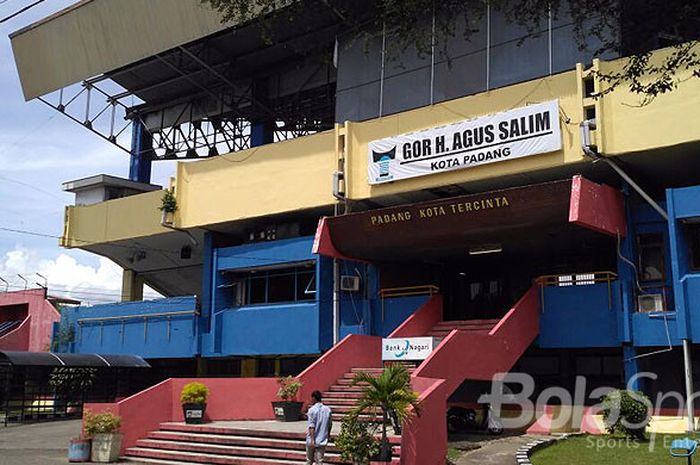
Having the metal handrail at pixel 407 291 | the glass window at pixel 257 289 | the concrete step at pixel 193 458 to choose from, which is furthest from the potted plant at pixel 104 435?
the glass window at pixel 257 289

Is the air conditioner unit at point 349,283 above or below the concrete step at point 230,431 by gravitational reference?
above

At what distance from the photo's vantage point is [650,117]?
2036 centimetres

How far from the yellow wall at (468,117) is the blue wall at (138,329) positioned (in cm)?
975

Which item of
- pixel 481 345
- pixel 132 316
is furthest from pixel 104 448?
pixel 132 316

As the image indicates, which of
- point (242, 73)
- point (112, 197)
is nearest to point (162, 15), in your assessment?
point (242, 73)

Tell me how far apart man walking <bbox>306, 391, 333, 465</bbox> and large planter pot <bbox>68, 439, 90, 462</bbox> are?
20.1 ft

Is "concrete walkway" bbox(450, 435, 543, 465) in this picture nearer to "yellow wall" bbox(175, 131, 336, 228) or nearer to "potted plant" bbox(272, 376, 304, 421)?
"potted plant" bbox(272, 376, 304, 421)

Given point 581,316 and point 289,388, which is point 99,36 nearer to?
point 289,388

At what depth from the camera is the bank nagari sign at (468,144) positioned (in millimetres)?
21672

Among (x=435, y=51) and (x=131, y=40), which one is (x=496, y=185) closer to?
(x=435, y=51)

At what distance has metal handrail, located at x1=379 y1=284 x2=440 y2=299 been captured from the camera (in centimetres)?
2519

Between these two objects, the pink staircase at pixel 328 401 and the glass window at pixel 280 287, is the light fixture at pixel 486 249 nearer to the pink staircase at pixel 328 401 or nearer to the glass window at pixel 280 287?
the pink staircase at pixel 328 401

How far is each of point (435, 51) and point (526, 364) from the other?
10.3 meters

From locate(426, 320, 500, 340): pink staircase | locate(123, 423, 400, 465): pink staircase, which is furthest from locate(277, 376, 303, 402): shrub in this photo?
locate(426, 320, 500, 340): pink staircase
